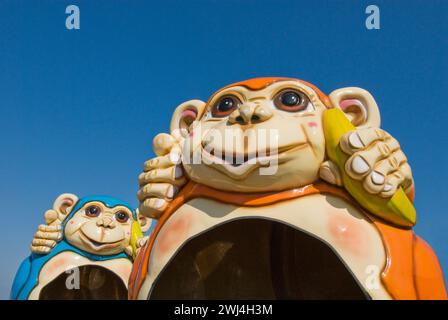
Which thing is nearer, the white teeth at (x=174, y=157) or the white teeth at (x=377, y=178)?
the white teeth at (x=377, y=178)

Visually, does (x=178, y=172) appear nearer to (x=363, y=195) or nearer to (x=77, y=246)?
(x=363, y=195)

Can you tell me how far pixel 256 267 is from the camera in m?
4.25

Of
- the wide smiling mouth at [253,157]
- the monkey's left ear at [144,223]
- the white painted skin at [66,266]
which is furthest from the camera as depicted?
the monkey's left ear at [144,223]

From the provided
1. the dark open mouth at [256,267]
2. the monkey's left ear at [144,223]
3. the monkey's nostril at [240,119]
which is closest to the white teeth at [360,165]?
the monkey's nostril at [240,119]

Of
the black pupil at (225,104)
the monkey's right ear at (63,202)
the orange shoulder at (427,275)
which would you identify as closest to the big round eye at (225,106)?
the black pupil at (225,104)

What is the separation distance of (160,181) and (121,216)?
366 centimetres

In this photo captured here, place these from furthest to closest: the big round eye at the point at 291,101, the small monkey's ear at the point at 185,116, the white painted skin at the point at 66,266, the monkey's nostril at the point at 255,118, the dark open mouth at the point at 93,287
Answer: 1. the dark open mouth at the point at 93,287
2. the white painted skin at the point at 66,266
3. the small monkey's ear at the point at 185,116
4. the big round eye at the point at 291,101
5. the monkey's nostril at the point at 255,118

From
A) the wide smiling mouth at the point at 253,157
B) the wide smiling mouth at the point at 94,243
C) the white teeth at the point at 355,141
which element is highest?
the white teeth at the point at 355,141

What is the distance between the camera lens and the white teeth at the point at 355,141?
123 inches

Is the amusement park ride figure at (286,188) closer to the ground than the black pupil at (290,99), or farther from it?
closer to the ground

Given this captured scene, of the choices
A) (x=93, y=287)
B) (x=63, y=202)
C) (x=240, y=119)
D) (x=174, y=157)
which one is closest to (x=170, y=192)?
(x=174, y=157)

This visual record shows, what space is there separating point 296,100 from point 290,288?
63.3 inches

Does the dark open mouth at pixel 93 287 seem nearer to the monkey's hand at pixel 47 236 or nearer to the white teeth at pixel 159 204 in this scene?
the monkey's hand at pixel 47 236
